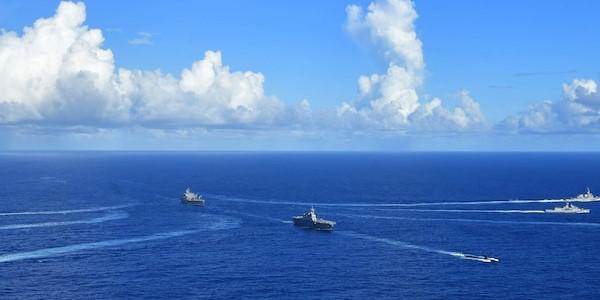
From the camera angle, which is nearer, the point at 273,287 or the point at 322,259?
the point at 273,287

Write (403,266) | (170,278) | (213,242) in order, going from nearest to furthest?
→ (170,278) → (403,266) → (213,242)

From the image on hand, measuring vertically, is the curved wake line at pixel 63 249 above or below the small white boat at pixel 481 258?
below

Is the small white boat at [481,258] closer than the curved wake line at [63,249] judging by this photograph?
No

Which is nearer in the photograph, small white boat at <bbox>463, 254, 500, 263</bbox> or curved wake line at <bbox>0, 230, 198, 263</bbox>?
curved wake line at <bbox>0, 230, 198, 263</bbox>

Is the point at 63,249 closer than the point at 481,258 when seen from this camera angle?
No

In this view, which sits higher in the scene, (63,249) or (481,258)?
(481,258)

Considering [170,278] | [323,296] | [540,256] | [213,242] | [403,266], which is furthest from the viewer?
[213,242]

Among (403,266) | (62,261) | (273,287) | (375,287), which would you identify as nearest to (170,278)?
(273,287)

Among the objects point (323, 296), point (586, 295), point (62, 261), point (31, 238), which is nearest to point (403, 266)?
point (323, 296)

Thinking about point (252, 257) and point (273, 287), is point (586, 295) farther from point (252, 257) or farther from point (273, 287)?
point (252, 257)

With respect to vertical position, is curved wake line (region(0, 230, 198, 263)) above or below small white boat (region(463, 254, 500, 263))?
below
